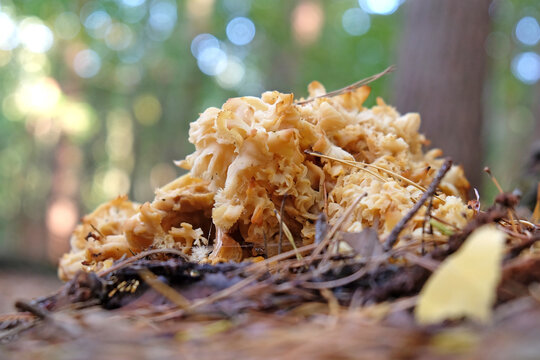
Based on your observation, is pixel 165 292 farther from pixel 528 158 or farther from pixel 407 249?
pixel 528 158

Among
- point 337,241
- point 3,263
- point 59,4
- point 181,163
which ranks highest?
point 59,4

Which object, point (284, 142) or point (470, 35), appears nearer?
point (284, 142)

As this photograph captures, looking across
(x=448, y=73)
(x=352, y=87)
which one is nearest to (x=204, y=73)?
(x=448, y=73)

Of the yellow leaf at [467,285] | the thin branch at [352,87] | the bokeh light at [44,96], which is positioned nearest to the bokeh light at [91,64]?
the bokeh light at [44,96]

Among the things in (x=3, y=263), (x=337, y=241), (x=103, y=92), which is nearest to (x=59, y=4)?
(x=3, y=263)

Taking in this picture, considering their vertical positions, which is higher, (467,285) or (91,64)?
(91,64)

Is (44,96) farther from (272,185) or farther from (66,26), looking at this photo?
(272,185)

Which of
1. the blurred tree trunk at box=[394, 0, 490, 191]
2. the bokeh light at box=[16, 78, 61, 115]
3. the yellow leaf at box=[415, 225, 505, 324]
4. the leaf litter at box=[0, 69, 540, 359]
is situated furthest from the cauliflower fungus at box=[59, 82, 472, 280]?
the bokeh light at box=[16, 78, 61, 115]
